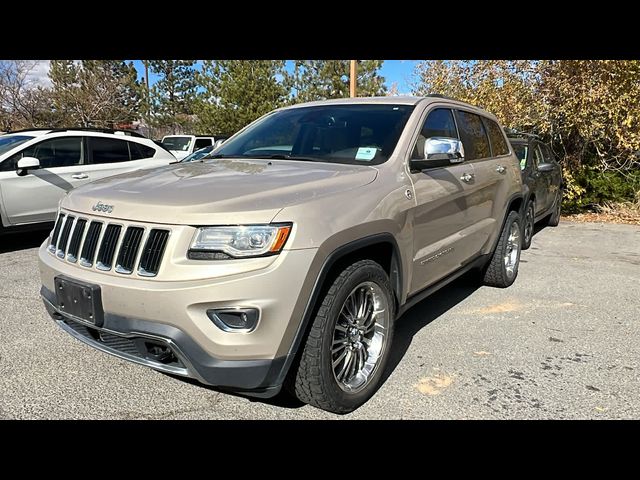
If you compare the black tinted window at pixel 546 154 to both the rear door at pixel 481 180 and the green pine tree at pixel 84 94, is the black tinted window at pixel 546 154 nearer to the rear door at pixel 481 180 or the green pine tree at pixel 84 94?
the rear door at pixel 481 180

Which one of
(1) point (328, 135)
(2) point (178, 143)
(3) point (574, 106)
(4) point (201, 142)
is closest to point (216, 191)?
(1) point (328, 135)

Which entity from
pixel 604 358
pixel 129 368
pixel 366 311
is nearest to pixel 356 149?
pixel 366 311

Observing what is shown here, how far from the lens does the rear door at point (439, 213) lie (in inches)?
131

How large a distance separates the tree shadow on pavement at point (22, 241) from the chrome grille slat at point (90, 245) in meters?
5.09

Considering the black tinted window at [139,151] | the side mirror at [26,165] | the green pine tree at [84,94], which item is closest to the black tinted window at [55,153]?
Result: the side mirror at [26,165]

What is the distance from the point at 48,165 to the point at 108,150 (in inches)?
39.6

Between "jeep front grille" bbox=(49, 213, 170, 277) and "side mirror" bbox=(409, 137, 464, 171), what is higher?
"side mirror" bbox=(409, 137, 464, 171)

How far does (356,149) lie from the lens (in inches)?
134

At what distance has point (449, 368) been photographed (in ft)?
11.4

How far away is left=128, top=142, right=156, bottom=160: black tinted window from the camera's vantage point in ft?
27.2

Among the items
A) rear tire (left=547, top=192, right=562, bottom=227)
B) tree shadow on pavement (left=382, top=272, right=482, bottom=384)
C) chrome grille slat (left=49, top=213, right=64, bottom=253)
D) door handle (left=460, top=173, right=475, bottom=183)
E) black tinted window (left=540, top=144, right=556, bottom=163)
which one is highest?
door handle (left=460, top=173, right=475, bottom=183)

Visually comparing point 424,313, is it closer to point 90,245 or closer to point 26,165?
point 90,245

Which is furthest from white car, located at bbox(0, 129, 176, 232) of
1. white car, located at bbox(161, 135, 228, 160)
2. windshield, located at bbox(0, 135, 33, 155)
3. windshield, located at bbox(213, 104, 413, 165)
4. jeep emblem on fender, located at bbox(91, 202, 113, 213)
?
white car, located at bbox(161, 135, 228, 160)

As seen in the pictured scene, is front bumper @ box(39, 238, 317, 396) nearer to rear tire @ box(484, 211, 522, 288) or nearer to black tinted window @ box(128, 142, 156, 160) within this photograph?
rear tire @ box(484, 211, 522, 288)
